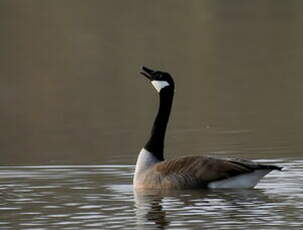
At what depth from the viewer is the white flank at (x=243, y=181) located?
16.2 meters

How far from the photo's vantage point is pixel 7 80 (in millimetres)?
35531

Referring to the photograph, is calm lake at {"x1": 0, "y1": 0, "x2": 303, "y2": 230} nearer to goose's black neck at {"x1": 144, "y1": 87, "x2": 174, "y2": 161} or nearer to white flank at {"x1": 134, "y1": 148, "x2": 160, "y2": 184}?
white flank at {"x1": 134, "y1": 148, "x2": 160, "y2": 184}

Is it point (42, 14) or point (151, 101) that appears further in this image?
point (42, 14)

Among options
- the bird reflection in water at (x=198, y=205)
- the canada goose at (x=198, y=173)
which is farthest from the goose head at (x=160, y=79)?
the bird reflection in water at (x=198, y=205)

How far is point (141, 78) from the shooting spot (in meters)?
35.2

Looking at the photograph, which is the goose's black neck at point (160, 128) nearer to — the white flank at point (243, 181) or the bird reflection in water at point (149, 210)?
the bird reflection in water at point (149, 210)

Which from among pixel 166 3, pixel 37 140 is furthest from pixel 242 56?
pixel 166 3

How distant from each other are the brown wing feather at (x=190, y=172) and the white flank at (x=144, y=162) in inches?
5.0

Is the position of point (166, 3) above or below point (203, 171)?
above

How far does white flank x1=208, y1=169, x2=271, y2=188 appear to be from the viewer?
636 inches

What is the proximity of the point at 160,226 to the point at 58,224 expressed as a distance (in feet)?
3.54

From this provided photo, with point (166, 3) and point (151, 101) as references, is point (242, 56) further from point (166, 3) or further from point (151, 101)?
point (166, 3)

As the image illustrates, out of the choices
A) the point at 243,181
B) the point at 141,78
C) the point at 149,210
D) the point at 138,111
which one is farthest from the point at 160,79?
the point at 141,78

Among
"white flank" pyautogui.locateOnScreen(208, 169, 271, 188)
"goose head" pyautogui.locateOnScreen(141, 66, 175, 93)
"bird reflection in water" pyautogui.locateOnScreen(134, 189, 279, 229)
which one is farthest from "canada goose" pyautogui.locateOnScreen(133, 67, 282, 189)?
"goose head" pyautogui.locateOnScreen(141, 66, 175, 93)
